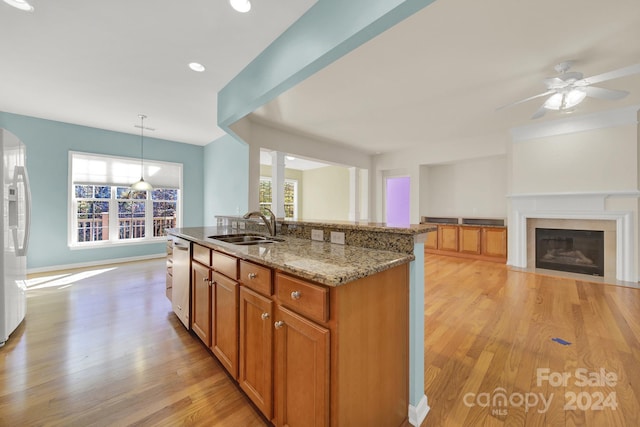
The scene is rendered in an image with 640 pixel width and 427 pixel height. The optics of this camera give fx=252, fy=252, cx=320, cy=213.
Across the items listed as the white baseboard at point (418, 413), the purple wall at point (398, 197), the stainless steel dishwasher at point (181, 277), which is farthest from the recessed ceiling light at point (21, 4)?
the purple wall at point (398, 197)

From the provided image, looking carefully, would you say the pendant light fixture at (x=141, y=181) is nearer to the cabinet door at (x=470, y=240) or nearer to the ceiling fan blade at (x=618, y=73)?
the ceiling fan blade at (x=618, y=73)

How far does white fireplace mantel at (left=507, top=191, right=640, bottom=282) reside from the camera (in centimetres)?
378

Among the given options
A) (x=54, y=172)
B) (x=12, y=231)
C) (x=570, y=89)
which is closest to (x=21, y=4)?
(x=12, y=231)

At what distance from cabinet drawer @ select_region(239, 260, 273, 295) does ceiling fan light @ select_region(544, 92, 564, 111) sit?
11.8 feet

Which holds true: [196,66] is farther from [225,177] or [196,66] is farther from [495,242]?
[495,242]

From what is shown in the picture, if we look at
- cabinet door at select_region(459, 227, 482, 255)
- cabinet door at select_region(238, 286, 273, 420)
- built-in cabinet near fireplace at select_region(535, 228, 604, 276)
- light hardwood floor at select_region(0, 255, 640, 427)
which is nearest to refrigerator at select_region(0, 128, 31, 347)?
light hardwood floor at select_region(0, 255, 640, 427)

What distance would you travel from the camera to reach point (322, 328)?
3.41 feet

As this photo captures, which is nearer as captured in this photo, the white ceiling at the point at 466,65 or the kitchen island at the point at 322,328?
the kitchen island at the point at 322,328

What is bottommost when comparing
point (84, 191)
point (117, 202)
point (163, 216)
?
point (163, 216)

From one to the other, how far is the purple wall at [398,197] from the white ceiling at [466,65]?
3.01 meters

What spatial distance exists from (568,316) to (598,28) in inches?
107

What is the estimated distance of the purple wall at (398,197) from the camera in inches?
296

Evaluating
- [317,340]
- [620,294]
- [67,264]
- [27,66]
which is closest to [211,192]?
[67,264]

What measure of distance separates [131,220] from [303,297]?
5851mm
